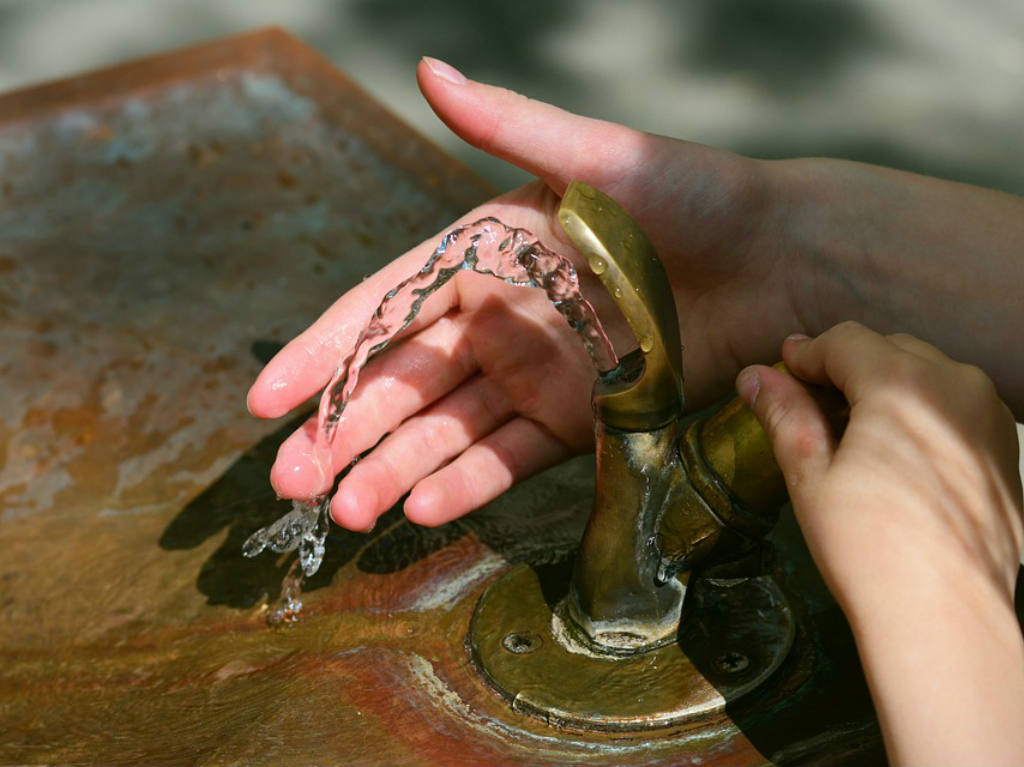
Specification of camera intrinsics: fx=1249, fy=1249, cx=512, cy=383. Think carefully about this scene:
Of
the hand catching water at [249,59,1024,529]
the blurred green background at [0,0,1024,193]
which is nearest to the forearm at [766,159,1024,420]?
the hand catching water at [249,59,1024,529]

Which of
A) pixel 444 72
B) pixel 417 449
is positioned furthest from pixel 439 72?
pixel 417 449

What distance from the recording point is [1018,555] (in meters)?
0.72

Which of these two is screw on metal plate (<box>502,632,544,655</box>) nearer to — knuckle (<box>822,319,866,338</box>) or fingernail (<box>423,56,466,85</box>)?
knuckle (<box>822,319,866,338</box>)

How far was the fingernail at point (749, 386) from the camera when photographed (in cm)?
76

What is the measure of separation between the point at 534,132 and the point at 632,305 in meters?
0.30

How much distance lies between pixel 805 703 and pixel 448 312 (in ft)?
1.43

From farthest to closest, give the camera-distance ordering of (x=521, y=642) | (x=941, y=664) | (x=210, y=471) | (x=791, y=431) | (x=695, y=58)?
(x=695, y=58) < (x=210, y=471) < (x=521, y=642) < (x=791, y=431) < (x=941, y=664)

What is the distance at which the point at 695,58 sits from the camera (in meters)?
2.51

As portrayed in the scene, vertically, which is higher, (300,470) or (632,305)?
(632,305)

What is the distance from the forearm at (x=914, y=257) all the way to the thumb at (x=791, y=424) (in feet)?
0.91

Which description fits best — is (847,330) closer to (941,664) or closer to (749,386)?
(749,386)

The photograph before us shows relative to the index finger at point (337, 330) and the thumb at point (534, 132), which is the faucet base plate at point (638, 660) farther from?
the thumb at point (534, 132)

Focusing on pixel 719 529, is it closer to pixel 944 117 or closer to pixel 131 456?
pixel 131 456

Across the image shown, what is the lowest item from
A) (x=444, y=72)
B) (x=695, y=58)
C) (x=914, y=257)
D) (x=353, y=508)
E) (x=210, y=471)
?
(x=695, y=58)
